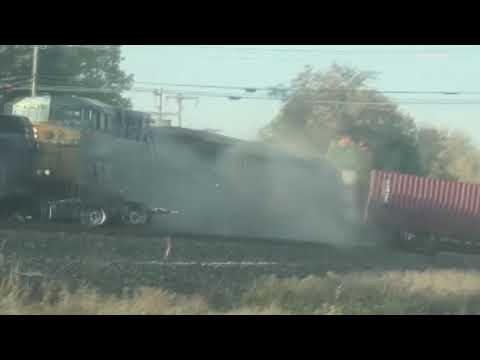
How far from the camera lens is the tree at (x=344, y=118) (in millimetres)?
54456

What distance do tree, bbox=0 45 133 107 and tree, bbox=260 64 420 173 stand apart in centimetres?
1170

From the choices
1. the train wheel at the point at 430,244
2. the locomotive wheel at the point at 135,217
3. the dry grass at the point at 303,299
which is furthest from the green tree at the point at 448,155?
the dry grass at the point at 303,299

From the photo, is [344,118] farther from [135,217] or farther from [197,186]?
[135,217]

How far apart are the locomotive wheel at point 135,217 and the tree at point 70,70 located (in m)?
20.3

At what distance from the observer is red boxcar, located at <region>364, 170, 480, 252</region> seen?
30.0m

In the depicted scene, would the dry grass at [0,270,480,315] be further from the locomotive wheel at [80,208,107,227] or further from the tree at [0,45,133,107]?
the tree at [0,45,133,107]

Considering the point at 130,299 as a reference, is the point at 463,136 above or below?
above

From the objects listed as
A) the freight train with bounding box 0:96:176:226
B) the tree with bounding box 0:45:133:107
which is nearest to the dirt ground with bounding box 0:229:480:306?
the freight train with bounding box 0:96:176:226

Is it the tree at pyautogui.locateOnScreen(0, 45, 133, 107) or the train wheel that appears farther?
the tree at pyautogui.locateOnScreen(0, 45, 133, 107)

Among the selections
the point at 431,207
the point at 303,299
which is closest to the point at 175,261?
the point at 303,299

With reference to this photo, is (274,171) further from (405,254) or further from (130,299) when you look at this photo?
(130,299)
